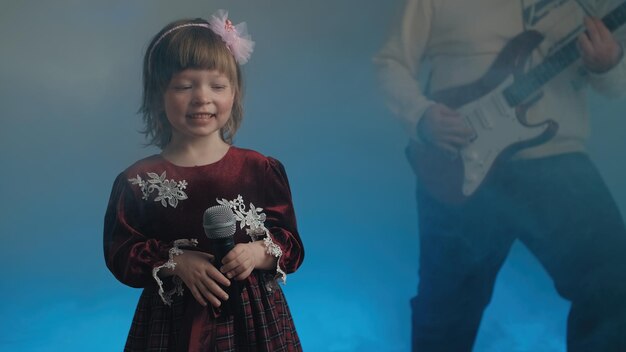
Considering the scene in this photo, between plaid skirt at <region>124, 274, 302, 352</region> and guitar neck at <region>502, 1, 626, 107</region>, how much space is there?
1.35 metres

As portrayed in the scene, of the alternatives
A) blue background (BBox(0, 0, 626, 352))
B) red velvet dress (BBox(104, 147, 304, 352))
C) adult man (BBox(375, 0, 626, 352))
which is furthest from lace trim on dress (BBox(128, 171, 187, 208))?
adult man (BBox(375, 0, 626, 352))

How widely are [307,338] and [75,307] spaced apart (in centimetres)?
82

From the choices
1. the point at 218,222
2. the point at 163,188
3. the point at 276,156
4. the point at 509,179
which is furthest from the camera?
the point at 509,179

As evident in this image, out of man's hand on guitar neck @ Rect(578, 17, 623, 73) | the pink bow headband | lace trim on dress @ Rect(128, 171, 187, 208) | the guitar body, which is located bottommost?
lace trim on dress @ Rect(128, 171, 187, 208)

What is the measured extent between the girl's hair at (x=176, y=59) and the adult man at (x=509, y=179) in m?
0.96

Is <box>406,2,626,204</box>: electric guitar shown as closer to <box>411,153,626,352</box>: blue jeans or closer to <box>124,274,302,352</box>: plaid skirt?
<box>411,153,626,352</box>: blue jeans

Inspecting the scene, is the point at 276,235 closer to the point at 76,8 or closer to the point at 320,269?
the point at 320,269

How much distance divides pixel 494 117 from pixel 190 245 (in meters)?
1.39

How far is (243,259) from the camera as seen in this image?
4.59ft

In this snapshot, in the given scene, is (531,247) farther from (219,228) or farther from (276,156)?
(219,228)

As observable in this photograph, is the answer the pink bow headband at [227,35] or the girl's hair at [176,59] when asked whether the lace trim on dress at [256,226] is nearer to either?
the girl's hair at [176,59]

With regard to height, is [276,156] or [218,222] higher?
[276,156]

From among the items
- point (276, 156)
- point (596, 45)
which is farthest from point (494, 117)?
point (276, 156)

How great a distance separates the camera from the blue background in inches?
81.0
